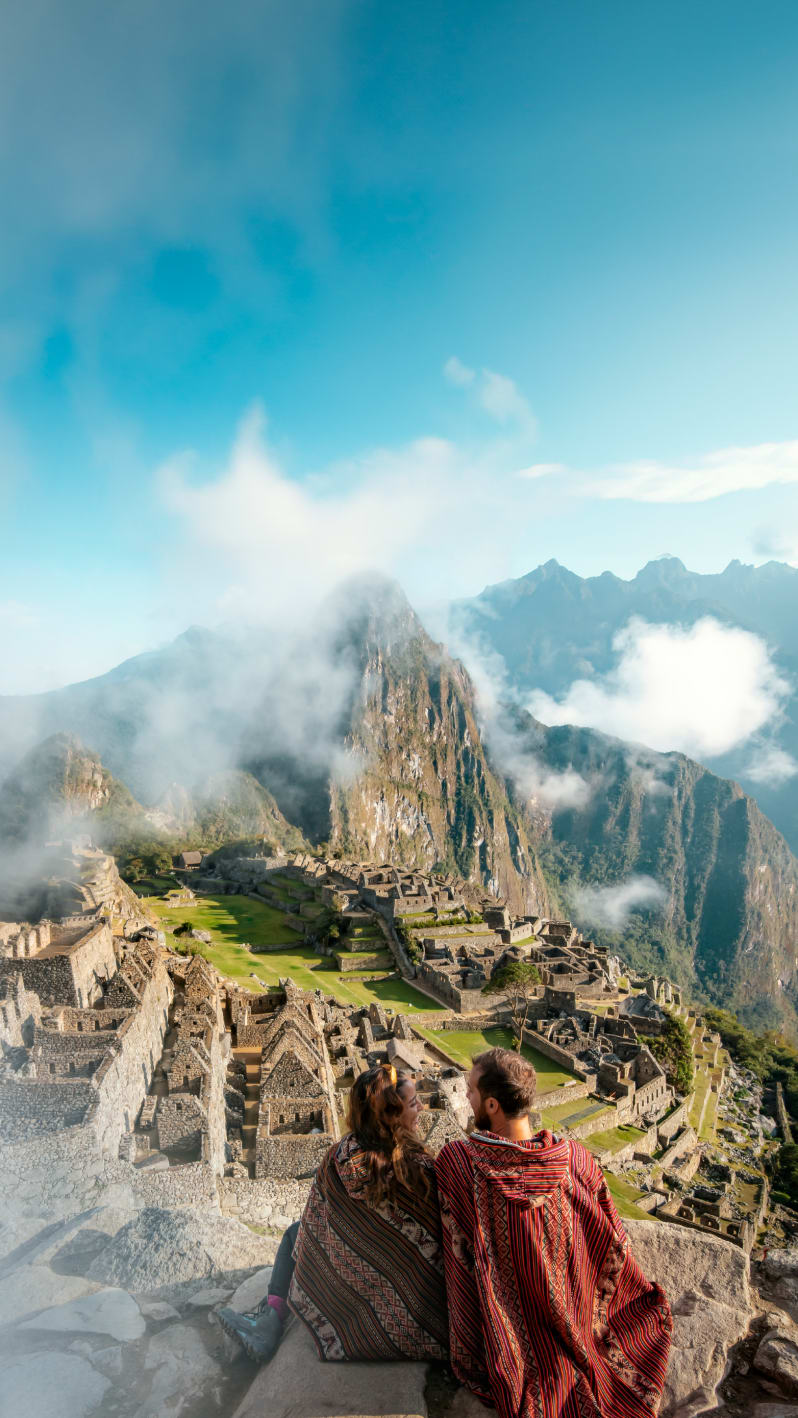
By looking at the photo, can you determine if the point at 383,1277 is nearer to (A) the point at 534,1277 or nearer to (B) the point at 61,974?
(A) the point at 534,1277

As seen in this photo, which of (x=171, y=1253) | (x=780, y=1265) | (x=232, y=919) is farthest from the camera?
(x=232, y=919)

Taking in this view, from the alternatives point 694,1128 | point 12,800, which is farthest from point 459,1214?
point 12,800

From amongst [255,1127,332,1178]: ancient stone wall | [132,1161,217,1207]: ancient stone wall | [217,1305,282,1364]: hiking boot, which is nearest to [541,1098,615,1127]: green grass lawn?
[255,1127,332,1178]: ancient stone wall

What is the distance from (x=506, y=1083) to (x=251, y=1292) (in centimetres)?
348

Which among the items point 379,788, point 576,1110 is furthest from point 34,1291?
point 379,788

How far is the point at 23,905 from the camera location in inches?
1380

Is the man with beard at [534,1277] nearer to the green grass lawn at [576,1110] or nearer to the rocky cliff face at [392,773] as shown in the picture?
the green grass lawn at [576,1110]

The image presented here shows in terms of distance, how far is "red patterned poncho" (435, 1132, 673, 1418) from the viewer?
383 centimetres

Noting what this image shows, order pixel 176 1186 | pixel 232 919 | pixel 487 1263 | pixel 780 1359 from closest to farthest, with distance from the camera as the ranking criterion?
pixel 487 1263
pixel 780 1359
pixel 176 1186
pixel 232 919

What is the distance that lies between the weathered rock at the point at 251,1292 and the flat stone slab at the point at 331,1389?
1068 mm

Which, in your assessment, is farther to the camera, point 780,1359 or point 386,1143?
point 780,1359

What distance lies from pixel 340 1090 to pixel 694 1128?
19.9 m

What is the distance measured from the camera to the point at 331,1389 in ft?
13.6

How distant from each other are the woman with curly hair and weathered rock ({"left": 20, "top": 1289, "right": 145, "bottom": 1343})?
175cm
